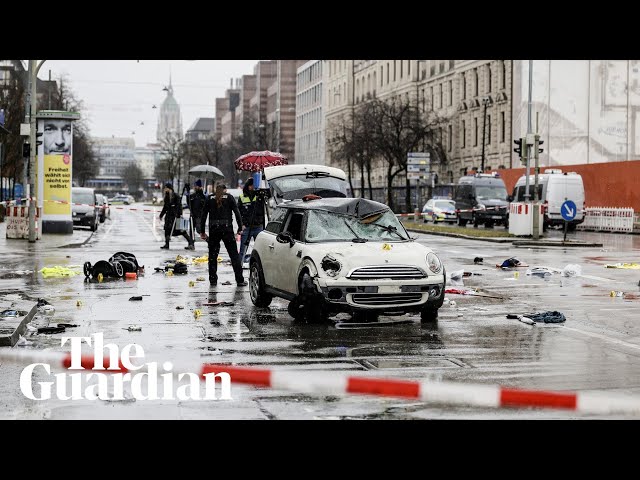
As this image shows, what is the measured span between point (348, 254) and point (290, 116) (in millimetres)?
141590

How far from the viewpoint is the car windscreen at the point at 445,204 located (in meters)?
61.1

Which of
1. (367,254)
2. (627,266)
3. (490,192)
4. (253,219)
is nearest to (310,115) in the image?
(490,192)

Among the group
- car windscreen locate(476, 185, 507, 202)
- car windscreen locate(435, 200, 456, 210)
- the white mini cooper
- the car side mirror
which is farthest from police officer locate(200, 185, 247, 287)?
car windscreen locate(435, 200, 456, 210)

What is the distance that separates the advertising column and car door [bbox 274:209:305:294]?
24949 mm

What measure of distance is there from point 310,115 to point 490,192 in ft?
283

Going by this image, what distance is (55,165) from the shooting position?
129 ft

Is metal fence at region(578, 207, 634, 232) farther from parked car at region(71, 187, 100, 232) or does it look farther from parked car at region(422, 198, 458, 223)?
parked car at region(71, 187, 100, 232)

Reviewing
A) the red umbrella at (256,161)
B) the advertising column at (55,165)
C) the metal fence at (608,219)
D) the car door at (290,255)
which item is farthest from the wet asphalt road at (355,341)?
the metal fence at (608,219)

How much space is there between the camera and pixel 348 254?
46.1ft

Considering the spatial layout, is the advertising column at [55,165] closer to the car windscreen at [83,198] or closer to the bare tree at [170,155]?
the car windscreen at [83,198]

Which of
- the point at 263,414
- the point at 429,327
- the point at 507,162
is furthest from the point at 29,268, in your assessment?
the point at 507,162

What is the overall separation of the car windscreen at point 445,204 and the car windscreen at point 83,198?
67.8 ft

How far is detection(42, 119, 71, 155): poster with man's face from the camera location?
1543 inches
